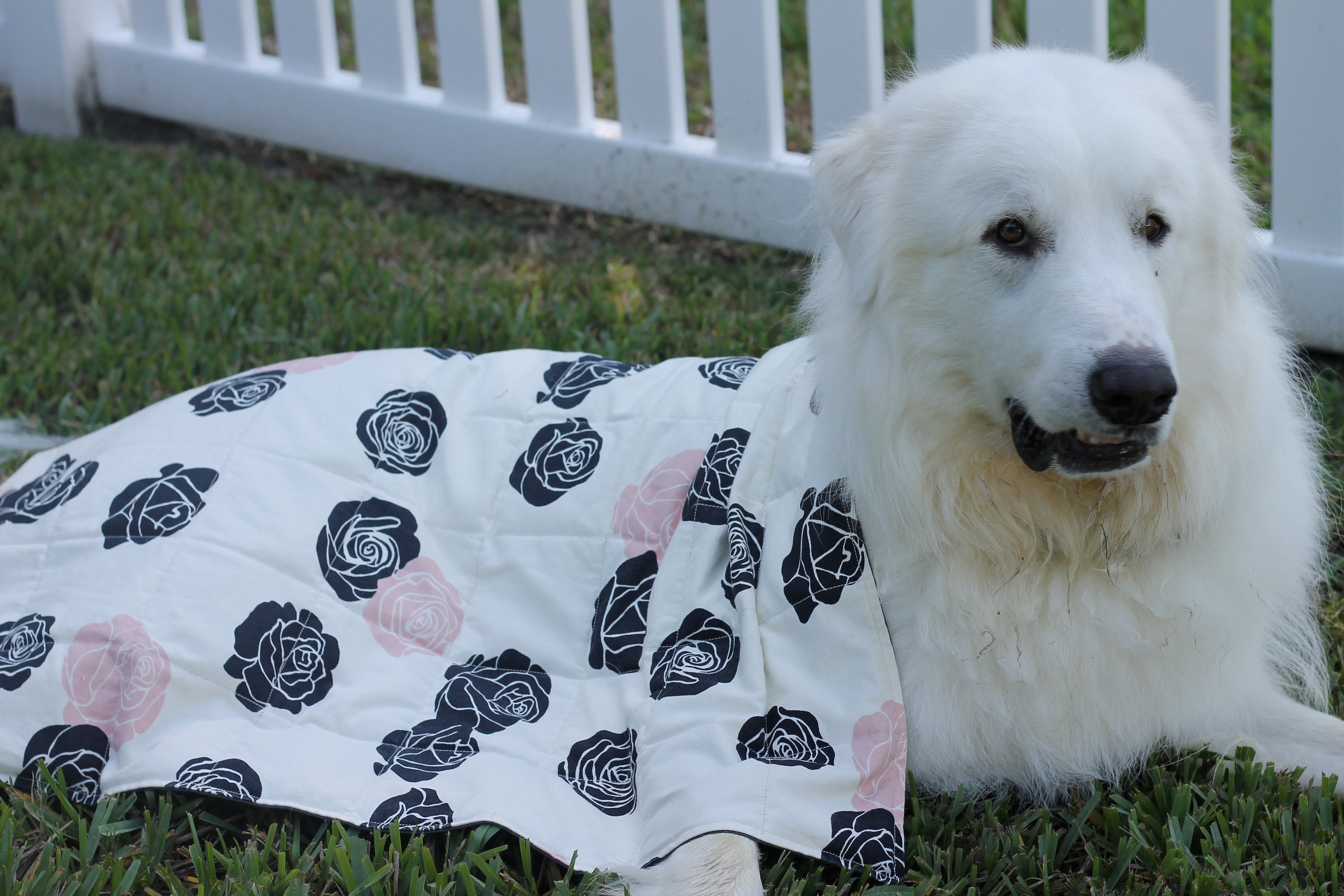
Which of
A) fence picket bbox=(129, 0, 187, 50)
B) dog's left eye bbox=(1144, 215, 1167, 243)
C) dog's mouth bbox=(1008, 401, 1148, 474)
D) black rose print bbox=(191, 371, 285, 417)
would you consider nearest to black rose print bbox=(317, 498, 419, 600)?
black rose print bbox=(191, 371, 285, 417)

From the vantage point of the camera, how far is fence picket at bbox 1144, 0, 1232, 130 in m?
3.88

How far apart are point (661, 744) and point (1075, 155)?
1261mm

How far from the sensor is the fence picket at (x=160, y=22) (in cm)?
641

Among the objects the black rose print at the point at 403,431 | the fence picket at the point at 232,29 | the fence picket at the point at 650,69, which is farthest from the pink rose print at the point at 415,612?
the fence picket at the point at 232,29

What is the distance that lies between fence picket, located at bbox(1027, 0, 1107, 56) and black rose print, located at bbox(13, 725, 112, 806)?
341 centimetres

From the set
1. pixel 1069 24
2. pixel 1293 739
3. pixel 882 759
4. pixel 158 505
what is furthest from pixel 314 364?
pixel 1069 24

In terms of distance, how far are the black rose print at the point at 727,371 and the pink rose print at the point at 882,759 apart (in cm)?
87

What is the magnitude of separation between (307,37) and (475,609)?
4.23m

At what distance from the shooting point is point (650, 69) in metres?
5.09

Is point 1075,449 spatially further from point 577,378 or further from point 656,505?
point 577,378

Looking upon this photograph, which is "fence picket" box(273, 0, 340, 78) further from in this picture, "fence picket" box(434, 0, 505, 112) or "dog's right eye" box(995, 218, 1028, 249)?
"dog's right eye" box(995, 218, 1028, 249)

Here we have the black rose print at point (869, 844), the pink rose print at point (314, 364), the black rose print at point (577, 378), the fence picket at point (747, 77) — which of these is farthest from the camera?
the fence picket at point (747, 77)

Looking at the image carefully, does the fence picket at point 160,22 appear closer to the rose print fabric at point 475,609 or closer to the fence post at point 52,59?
the fence post at point 52,59

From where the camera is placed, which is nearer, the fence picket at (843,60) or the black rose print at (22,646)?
the black rose print at (22,646)
